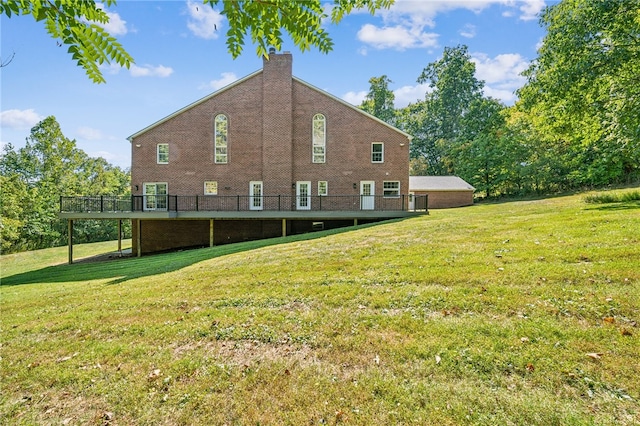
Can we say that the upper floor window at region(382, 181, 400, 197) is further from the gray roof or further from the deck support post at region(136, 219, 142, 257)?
the deck support post at region(136, 219, 142, 257)

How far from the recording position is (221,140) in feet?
65.5

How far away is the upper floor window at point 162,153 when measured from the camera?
20062 millimetres

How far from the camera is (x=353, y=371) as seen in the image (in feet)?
11.0

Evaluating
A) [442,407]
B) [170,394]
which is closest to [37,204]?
[170,394]

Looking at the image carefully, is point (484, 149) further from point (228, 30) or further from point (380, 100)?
point (228, 30)

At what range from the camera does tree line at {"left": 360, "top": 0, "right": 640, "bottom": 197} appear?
1183 cm

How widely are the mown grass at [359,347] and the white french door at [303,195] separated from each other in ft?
42.2

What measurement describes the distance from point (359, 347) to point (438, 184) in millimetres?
31510

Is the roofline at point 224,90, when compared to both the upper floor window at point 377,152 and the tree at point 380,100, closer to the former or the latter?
the upper floor window at point 377,152

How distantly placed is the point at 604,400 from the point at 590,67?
14032 mm

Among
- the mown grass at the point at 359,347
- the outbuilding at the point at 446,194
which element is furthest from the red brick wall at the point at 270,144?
the mown grass at the point at 359,347

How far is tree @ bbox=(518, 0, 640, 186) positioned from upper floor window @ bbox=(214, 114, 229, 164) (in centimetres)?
1622

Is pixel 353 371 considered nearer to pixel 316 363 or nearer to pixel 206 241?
pixel 316 363

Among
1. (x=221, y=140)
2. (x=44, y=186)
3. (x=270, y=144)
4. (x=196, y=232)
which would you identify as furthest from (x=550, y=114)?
(x=44, y=186)
